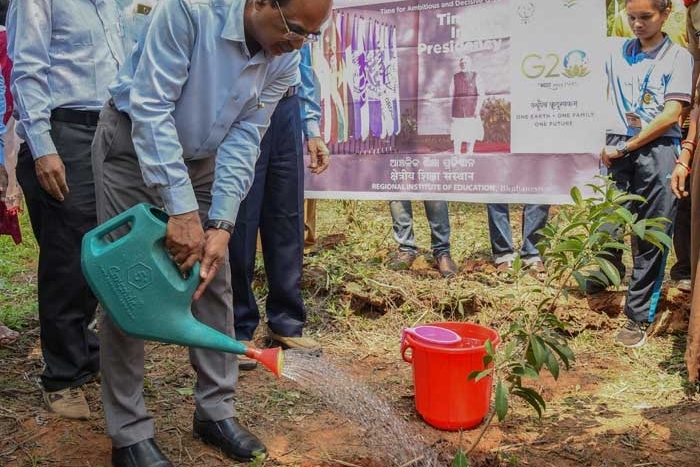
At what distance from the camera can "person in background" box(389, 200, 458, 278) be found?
176 inches

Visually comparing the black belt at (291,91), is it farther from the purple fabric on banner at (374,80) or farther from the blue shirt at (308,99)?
the purple fabric on banner at (374,80)

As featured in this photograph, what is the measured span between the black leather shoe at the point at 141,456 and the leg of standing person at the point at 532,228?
2.80 meters

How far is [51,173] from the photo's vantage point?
2406 millimetres

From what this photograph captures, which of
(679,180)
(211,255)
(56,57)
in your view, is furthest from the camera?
(679,180)

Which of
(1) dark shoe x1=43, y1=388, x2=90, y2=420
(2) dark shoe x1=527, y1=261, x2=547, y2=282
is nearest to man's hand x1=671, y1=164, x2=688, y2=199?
(2) dark shoe x1=527, y1=261, x2=547, y2=282

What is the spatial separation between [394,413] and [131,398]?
110cm

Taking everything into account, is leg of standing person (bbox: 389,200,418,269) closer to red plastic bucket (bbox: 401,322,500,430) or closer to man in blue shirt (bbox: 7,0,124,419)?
red plastic bucket (bbox: 401,322,500,430)

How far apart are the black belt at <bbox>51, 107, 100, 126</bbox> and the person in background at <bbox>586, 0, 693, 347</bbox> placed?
263 cm

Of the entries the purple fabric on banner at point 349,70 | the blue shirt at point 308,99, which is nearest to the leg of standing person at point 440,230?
the purple fabric on banner at point 349,70

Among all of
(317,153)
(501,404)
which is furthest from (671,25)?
(501,404)

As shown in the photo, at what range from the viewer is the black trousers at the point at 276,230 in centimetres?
314

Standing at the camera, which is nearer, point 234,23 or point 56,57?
point 234,23

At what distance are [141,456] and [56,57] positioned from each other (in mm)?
1535

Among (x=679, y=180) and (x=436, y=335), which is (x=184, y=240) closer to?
(x=436, y=335)
